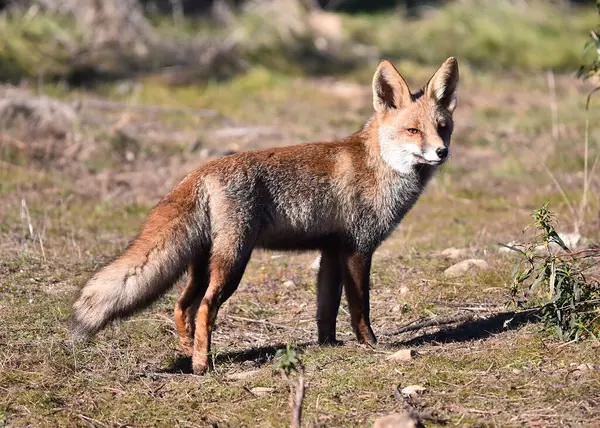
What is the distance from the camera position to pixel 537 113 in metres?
14.9

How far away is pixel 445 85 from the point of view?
675 cm

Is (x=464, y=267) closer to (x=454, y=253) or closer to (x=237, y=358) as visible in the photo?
(x=454, y=253)

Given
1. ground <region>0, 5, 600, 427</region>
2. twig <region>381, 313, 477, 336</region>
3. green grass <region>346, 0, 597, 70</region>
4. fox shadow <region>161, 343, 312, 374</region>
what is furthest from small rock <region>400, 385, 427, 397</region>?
green grass <region>346, 0, 597, 70</region>

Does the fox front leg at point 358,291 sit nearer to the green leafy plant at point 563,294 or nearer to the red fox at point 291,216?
the red fox at point 291,216

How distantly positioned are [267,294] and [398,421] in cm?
319

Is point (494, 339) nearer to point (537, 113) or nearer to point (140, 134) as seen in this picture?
point (140, 134)

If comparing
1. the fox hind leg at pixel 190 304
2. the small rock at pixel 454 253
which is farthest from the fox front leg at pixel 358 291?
the small rock at pixel 454 253

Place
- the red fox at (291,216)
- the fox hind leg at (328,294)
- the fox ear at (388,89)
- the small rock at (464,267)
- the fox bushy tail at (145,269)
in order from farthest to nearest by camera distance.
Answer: the small rock at (464,267), the fox ear at (388,89), the fox hind leg at (328,294), the red fox at (291,216), the fox bushy tail at (145,269)

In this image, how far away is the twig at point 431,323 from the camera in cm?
663

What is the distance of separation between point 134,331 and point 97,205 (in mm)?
4046

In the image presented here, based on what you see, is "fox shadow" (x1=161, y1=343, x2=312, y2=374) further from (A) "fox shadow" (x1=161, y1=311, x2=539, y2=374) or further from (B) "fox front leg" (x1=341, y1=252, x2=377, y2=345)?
(B) "fox front leg" (x1=341, y1=252, x2=377, y2=345)

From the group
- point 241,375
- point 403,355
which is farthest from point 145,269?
point 403,355

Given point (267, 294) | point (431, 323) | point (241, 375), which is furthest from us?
point (267, 294)

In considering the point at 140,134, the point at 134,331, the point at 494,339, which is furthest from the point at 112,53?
the point at 494,339
